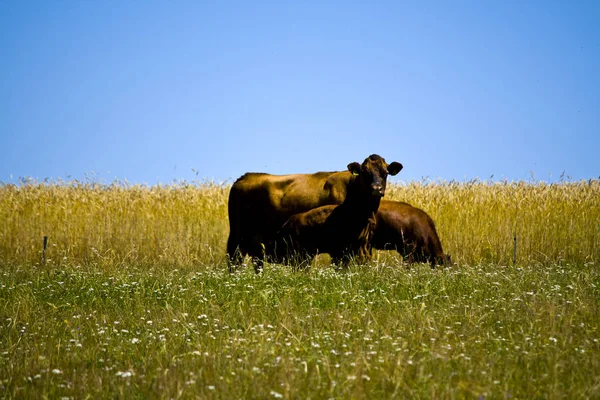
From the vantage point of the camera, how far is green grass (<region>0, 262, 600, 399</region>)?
187 inches

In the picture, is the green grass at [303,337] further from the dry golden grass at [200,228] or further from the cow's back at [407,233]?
the dry golden grass at [200,228]

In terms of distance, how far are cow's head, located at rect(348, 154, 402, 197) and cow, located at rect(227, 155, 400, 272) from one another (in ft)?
2.13

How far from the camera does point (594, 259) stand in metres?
15.2

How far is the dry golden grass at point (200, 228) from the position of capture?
50.7 feet

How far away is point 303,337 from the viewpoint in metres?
6.29

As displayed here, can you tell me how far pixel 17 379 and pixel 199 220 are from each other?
38.3ft

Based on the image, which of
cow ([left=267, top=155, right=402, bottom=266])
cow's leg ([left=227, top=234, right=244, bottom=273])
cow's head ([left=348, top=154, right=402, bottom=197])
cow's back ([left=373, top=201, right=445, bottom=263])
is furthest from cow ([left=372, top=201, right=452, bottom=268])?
cow's leg ([left=227, top=234, right=244, bottom=273])

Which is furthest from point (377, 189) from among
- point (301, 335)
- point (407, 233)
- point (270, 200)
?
point (301, 335)

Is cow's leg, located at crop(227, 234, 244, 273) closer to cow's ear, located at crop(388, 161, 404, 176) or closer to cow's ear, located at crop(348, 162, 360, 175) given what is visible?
cow's ear, located at crop(348, 162, 360, 175)

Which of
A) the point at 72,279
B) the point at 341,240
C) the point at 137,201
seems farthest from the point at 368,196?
the point at 137,201

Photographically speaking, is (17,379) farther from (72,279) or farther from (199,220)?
(199,220)

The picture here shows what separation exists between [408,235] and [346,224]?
1.71 metres

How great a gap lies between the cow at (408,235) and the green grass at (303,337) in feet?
Answer: 8.14

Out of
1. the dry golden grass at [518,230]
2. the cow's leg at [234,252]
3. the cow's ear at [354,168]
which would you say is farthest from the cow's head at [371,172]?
the dry golden grass at [518,230]
